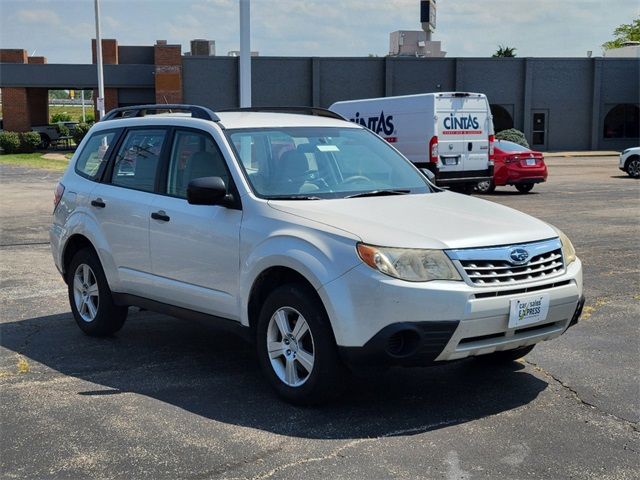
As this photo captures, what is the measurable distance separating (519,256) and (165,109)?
3543 mm

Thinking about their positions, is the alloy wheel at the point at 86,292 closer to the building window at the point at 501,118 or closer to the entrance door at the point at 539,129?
the building window at the point at 501,118

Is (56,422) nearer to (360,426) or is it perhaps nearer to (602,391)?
(360,426)

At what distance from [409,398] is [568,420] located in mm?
1009

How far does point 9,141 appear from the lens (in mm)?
44000

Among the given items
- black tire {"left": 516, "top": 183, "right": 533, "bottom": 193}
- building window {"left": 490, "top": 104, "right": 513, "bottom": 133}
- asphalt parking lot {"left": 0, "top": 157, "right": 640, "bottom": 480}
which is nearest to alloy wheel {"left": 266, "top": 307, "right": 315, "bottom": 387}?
asphalt parking lot {"left": 0, "top": 157, "right": 640, "bottom": 480}

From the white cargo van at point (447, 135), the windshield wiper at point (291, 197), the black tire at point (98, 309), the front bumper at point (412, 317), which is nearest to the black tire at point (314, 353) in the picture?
the front bumper at point (412, 317)

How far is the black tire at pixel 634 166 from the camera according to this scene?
27428mm

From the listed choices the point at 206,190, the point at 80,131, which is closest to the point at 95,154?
the point at 206,190

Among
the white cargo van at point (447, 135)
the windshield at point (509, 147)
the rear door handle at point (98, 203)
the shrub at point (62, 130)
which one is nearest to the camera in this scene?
the rear door handle at point (98, 203)

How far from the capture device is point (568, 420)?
4996 mm

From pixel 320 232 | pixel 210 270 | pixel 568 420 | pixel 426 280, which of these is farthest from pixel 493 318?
pixel 210 270

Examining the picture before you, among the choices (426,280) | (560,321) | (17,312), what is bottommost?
(17,312)

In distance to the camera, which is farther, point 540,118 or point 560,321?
point 540,118

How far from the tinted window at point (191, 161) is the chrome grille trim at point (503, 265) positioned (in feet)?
6.33
